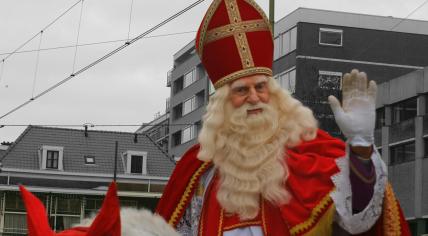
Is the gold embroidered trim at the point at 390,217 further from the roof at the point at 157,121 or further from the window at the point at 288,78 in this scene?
the roof at the point at 157,121

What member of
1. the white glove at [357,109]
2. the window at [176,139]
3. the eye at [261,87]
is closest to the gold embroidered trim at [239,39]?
the eye at [261,87]

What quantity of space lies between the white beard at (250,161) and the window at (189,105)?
5867 centimetres

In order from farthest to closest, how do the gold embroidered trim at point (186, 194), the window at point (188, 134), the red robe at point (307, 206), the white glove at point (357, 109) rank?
the window at point (188, 134) < the gold embroidered trim at point (186, 194) < the red robe at point (307, 206) < the white glove at point (357, 109)

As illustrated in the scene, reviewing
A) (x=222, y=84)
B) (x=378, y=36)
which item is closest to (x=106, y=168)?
(x=378, y=36)

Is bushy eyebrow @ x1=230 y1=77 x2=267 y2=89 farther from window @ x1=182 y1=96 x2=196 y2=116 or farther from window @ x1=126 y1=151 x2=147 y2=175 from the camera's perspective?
window @ x1=182 y1=96 x2=196 y2=116

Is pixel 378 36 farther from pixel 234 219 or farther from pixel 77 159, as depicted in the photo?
pixel 234 219

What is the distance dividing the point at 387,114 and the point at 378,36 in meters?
11.3

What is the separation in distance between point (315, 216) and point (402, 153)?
33.3 meters

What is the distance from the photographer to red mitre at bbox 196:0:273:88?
4.55 m

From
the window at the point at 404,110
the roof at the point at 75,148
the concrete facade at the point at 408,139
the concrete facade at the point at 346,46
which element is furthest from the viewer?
the roof at the point at 75,148

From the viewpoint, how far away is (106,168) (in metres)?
47.8

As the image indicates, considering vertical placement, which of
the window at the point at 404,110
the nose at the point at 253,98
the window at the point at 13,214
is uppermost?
the window at the point at 404,110

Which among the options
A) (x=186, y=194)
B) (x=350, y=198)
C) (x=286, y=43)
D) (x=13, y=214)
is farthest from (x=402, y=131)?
(x=350, y=198)

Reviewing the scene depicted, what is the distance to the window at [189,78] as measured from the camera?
208 feet
